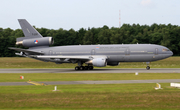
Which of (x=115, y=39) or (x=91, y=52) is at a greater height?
(x=115, y=39)

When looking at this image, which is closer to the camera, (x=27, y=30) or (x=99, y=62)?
(x=99, y=62)

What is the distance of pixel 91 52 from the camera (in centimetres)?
4322

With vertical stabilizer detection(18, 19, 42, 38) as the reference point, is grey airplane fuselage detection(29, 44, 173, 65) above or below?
below

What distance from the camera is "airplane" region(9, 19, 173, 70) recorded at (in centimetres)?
4109

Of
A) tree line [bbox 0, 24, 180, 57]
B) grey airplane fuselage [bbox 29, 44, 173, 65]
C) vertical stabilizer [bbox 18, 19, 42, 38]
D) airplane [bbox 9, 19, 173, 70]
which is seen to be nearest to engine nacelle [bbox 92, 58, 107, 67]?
airplane [bbox 9, 19, 173, 70]

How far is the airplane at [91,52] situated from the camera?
41.1 metres

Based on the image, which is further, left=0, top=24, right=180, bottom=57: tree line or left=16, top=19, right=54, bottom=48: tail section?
left=0, top=24, right=180, bottom=57: tree line

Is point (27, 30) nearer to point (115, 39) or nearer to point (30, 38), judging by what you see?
point (30, 38)

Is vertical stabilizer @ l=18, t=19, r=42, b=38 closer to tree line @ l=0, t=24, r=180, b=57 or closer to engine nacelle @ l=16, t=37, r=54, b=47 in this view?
engine nacelle @ l=16, t=37, r=54, b=47

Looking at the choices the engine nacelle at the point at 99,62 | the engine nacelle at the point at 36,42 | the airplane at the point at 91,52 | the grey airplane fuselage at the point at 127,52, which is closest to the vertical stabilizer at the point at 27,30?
the airplane at the point at 91,52

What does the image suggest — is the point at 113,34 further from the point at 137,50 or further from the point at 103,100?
the point at 103,100

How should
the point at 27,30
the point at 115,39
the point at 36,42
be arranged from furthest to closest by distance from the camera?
1. the point at 115,39
2. the point at 36,42
3. the point at 27,30

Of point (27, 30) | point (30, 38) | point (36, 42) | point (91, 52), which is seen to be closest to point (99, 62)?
point (91, 52)

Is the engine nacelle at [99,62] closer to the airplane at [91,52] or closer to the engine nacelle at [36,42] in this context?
the airplane at [91,52]
